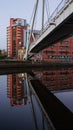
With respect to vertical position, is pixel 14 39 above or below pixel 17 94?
above

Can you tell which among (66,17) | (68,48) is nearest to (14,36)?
(68,48)

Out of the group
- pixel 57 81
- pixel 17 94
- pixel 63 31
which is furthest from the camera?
pixel 57 81

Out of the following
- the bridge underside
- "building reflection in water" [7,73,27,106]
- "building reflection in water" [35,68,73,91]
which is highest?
the bridge underside

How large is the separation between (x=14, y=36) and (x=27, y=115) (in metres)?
109

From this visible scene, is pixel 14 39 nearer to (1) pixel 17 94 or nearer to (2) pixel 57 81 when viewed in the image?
(2) pixel 57 81

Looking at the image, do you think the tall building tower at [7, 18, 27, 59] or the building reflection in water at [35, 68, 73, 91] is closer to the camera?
the building reflection in water at [35, 68, 73, 91]

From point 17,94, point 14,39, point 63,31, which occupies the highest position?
point 14,39

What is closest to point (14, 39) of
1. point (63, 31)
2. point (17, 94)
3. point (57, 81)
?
point (57, 81)

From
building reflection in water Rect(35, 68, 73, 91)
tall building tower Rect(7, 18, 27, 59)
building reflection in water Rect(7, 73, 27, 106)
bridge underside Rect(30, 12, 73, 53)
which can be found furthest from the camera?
tall building tower Rect(7, 18, 27, 59)

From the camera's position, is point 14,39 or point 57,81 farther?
point 14,39

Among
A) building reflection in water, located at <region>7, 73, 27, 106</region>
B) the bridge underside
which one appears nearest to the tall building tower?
the bridge underside

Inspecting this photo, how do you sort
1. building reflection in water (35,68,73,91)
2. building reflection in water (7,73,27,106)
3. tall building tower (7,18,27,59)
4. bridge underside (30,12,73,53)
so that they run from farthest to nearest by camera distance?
tall building tower (7,18,27,59) < building reflection in water (35,68,73,91) < bridge underside (30,12,73,53) < building reflection in water (7,73,27,106)

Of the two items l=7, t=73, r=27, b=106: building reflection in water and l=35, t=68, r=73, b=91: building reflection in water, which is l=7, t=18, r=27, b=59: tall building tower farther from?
l=7, t=73, r=27, b=106: building reflection in water

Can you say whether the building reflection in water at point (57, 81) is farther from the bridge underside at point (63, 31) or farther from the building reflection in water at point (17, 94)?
the bridge underside at point (63, 31)
